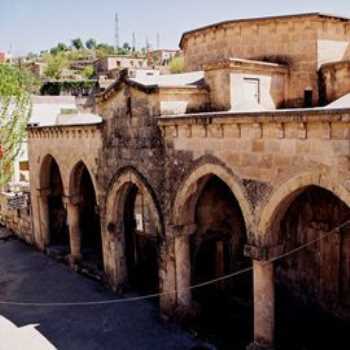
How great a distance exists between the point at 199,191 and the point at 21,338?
567 cm

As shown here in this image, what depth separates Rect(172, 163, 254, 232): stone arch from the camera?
955cm

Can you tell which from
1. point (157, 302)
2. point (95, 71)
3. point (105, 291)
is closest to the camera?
point (157, 302)

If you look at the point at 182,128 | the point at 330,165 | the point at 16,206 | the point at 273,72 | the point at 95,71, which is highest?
the point at 95,71

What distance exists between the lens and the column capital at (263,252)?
9.39 meters

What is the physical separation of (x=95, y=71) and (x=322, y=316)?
6900 cm

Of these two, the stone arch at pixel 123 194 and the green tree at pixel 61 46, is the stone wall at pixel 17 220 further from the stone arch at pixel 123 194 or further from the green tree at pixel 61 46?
the green tree at pixel 61 46

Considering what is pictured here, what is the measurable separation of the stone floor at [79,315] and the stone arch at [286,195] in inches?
137

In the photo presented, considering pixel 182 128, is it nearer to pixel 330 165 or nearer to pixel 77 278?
pixel 330 165

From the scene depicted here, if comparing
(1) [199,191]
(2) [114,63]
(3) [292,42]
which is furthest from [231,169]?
(2) [114,63]

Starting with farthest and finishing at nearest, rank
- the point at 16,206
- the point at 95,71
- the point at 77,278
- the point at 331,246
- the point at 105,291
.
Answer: the point at 95,71
the point at 16,206
the point at 77,278
the point at 105,291
the point at 331,246

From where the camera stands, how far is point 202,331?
11398 mm

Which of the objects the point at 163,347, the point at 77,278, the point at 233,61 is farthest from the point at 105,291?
the point at 233,61

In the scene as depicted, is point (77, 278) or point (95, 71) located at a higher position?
point (95, 71)

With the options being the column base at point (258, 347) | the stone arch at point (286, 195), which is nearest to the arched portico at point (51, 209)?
the column base at point (258, 347)
